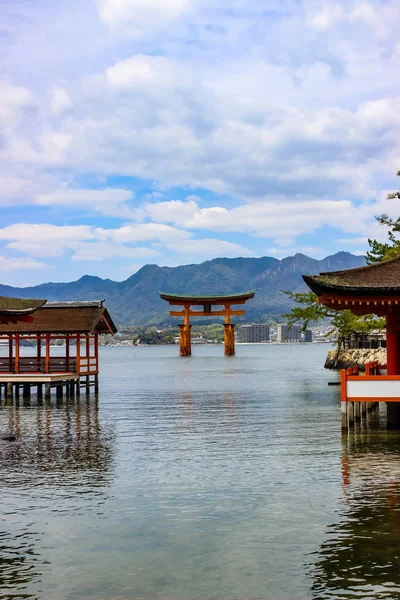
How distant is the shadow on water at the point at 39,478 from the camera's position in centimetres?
1078

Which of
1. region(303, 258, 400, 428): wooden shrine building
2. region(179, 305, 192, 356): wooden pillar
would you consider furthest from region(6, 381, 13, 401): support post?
region(179, 305, 192, 356): wooden pillar

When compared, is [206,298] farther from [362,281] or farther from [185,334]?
[362,281]

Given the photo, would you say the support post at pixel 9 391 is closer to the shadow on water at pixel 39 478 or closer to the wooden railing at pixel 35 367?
the wooden railing at pixel 35 367

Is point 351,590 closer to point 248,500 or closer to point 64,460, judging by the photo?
point 248,500

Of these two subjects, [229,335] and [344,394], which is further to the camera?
[229,335]

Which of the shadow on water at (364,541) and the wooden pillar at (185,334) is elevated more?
the wooden pillar at (185,334)

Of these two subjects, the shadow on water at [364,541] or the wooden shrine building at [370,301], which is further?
the wooden shrine building at [370,301]

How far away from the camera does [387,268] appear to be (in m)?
22.8

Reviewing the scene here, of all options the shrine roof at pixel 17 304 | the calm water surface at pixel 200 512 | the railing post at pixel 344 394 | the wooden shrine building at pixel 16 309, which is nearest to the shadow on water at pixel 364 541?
the calm water surface at pixel 200 512

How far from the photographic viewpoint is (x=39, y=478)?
54.7 feet

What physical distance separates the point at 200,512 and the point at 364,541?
3.29 metres

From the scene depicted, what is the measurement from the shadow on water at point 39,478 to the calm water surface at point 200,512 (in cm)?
4

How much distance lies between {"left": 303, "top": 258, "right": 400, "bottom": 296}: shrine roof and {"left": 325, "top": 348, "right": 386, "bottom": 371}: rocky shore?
1217 inches

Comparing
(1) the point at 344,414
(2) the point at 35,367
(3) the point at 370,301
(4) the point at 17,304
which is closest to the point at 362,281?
(3) the point at 370,301
